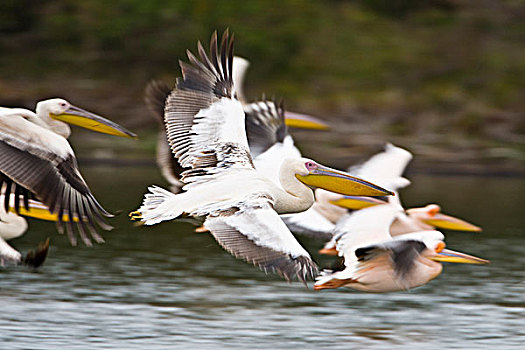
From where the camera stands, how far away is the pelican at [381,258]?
21.9 ft

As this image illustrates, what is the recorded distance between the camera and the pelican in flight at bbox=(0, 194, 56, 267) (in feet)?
24.5

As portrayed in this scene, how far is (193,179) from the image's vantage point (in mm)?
6211

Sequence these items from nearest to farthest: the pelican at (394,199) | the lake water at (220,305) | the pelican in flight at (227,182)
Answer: the pelican in flight at (227,182) < the lake water at (220,305) < the pelican at (394,199)

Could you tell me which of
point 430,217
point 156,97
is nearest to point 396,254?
point 156,97

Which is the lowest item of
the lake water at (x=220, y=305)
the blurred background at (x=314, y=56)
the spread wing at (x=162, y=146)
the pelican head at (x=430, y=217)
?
the lake water at (x=220, y=305)

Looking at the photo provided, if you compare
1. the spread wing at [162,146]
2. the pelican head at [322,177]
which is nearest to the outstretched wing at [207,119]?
the pelican head at [322,177]

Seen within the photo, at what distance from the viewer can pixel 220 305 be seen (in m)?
7.83

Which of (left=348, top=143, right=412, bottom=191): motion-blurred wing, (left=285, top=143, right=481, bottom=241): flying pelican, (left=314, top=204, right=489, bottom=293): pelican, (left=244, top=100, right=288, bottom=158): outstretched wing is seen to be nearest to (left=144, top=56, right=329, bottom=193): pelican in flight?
(left=244, top=100, right=288, bottom=158): outstretched wing

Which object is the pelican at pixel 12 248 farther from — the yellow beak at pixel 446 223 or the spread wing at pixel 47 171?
the yellow beak at pixel 446 223

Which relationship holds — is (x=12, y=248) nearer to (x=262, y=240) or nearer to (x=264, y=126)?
(x=264, y=126)

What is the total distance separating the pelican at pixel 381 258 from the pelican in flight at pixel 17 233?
2.03 m

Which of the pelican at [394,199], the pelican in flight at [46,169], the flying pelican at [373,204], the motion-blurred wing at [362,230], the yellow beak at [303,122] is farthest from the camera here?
the yellow beak at [303,122]

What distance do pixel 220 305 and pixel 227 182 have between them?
2086 mm

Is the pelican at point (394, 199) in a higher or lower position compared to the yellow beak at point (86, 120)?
lower
